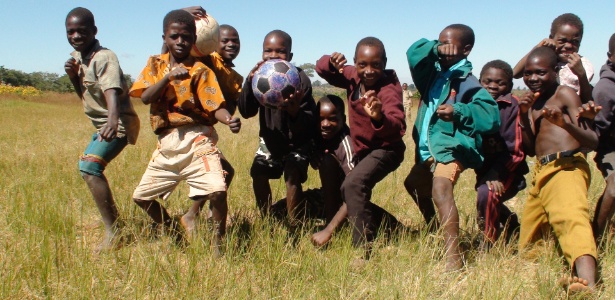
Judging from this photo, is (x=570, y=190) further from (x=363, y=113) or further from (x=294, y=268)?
(x=294, y=268)

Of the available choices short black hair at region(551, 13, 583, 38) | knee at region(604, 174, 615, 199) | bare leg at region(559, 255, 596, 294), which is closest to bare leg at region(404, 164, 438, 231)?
bare leg at region(559, 255, 596, 294)

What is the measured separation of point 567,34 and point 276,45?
7.98ft

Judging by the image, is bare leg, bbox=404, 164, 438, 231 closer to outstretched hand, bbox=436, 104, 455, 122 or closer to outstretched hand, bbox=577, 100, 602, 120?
outstretched hand, bbox=436, 104, 455, 122

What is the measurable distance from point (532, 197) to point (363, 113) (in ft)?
4.74

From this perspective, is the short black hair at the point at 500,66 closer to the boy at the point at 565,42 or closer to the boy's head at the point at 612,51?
the boy at the point at 565,42

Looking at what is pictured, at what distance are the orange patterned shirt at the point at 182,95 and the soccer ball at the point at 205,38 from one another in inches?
5.0

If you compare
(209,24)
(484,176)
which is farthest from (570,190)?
(209,24)

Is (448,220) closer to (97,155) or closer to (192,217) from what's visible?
(192,217)

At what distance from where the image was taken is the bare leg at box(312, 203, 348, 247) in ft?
14.4

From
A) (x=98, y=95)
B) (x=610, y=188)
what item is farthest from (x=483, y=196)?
(x=98, y=95)

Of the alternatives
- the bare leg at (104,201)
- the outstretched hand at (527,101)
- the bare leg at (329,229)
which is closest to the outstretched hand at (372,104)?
the bare leg at (329,229)

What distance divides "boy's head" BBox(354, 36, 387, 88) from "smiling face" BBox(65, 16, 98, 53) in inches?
86.1

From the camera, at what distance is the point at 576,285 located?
322cm

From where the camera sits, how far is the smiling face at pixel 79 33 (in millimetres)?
4383
